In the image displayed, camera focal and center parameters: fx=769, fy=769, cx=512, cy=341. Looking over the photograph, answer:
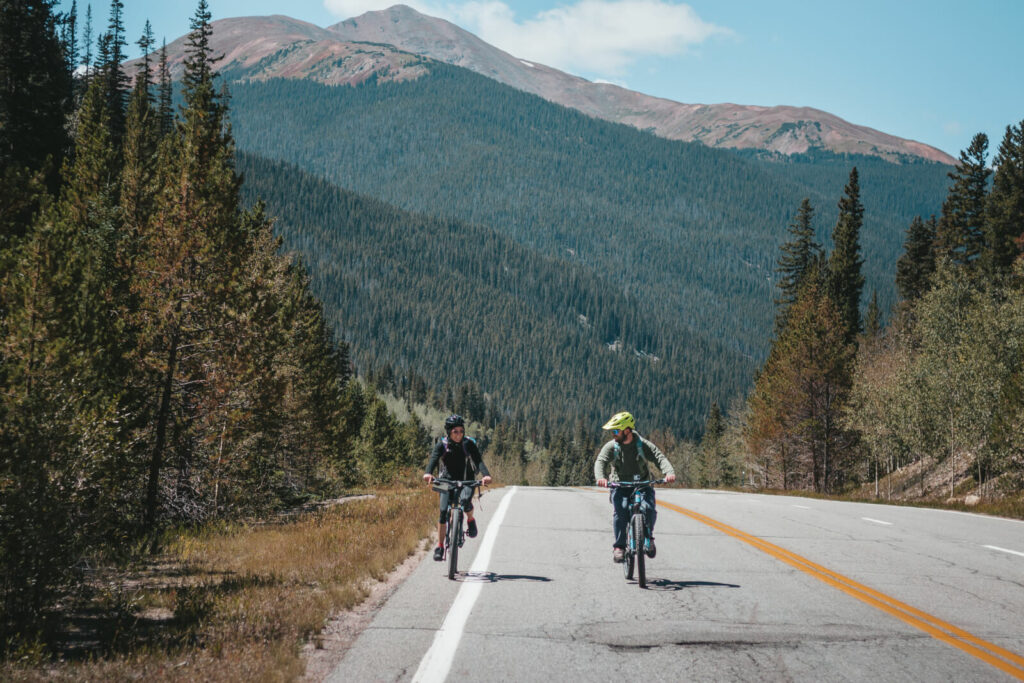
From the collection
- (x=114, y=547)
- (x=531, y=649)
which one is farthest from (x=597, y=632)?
(x=114, y=547)

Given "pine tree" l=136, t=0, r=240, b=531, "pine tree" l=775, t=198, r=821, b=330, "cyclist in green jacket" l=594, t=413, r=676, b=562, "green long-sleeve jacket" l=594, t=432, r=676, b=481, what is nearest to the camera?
"cyclist in green jacket" l=594, t=413, r=676, b=562

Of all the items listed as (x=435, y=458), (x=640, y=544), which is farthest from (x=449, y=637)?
(x=435, y=458)

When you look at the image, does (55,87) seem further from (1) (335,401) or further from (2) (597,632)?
(2) (597,632)

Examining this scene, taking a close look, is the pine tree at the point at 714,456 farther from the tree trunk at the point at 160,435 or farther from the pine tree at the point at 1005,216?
the tree trunk at the point at 160,435

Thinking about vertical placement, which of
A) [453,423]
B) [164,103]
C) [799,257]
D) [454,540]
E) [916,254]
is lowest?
[454,540]

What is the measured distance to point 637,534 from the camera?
8812 mm

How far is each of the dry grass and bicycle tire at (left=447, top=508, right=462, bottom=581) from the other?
0.95 meters

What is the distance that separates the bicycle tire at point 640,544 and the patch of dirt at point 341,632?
275 cm

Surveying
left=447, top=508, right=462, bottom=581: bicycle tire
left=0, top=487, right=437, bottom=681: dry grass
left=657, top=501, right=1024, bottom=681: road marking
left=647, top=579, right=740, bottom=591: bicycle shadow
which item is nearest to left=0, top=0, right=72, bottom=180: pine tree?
left=0, top=487, right=437, bottom=681: dry grass

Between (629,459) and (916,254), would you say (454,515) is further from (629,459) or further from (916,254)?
(916,254)

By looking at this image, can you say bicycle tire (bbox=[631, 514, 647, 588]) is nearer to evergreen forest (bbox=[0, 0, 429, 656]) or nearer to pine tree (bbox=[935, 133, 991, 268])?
evergreen forest (bbox=[0, 0, 429, 656])

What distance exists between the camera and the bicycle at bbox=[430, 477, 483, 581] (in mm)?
9242

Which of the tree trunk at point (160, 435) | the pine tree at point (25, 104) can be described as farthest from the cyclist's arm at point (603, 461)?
the pine tree at point (25, 104)

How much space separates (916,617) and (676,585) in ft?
8.13
